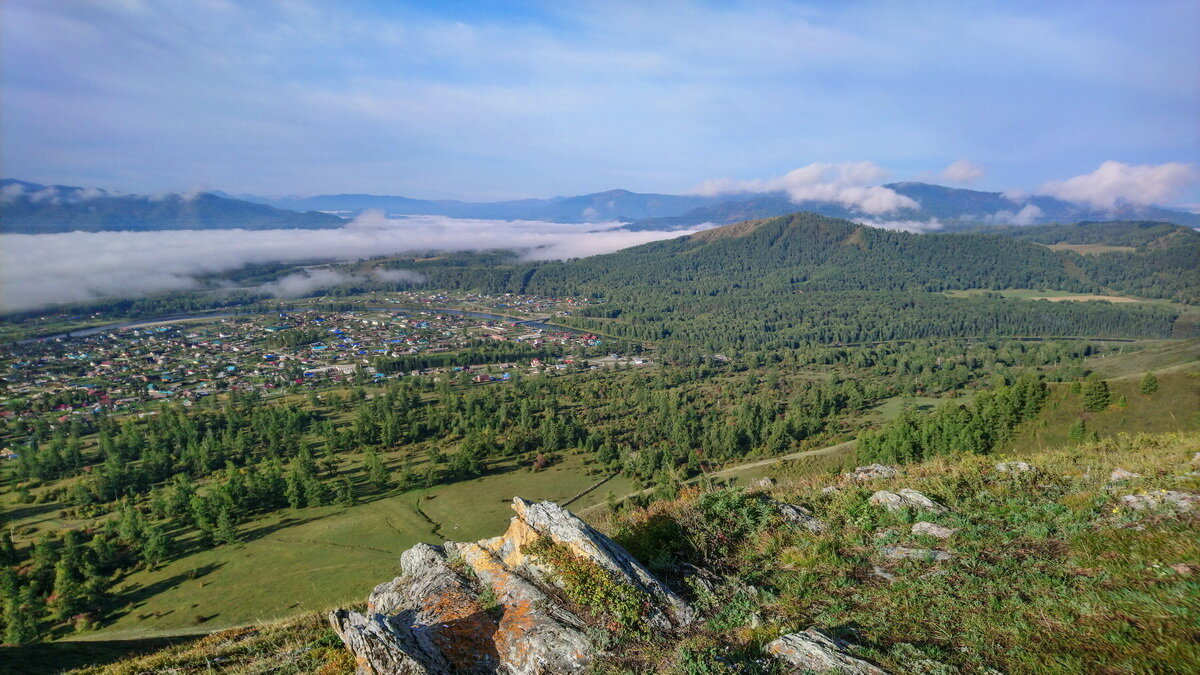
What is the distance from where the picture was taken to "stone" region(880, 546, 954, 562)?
7507 mm

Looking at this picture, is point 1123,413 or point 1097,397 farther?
point 1097,397

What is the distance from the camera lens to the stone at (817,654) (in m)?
5.11

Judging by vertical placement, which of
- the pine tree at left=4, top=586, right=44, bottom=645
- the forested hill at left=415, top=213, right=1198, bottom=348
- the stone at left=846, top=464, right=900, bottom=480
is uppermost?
the stone at left=846, top=464, right=900, bottom=480

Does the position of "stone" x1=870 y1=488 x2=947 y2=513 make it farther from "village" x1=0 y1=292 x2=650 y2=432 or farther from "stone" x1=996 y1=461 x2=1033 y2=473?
"village" x1=0 y1=292 x2=650 y2=432

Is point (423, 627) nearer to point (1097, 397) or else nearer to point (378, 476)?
point (378, 476)

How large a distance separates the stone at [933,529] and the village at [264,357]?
77.0 metres

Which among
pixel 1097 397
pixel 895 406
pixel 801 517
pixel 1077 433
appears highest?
pixel 801 517

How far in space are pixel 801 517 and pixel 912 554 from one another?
2.06m

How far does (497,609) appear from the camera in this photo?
691 cm

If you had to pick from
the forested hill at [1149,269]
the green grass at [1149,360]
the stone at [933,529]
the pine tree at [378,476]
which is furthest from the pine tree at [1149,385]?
the forested hill at [1149,269]

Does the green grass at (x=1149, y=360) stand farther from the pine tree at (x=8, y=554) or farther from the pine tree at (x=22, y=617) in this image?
the pine tree at (x=8, y=554)

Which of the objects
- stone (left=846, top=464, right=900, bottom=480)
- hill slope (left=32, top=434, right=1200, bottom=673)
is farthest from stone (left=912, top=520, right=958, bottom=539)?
stone (left=846, top=464, right=900, bottom=480)

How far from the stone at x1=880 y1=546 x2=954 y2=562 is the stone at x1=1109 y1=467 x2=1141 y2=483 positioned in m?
5.14

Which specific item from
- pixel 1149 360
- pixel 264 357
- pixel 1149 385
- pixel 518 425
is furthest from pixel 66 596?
pixel 1149 360
